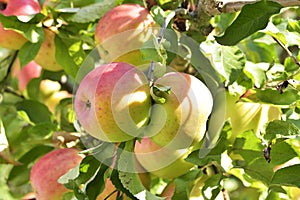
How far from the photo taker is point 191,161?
104 cm

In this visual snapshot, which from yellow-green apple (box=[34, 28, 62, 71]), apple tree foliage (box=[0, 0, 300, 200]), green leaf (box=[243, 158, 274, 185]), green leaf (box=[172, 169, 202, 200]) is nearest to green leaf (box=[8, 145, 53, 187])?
apple tree foliage (box=[0, 0, 300, 200])

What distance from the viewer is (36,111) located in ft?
5.17

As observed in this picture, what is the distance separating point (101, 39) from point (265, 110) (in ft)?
1.09

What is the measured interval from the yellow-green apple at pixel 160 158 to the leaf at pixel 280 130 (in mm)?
142

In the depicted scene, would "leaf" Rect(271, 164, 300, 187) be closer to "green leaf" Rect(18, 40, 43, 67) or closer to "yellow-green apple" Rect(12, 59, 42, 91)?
"green leaf" Rect(18, 40, 43, 67)

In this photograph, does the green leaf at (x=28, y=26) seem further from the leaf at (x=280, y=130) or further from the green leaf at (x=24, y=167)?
the leaf at (x=280, y=130)

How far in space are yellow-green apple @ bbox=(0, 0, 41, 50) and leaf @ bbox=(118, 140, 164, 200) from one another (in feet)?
1.38

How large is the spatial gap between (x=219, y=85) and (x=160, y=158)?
6.5 inches

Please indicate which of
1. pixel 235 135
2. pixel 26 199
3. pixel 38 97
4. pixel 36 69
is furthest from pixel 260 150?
pixel 36 69

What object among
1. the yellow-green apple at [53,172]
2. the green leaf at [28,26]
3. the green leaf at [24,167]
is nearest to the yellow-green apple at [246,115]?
the yellow-green apple at [53,172]

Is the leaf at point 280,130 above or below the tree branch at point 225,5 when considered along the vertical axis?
below

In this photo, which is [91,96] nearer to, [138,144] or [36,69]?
[138,144]

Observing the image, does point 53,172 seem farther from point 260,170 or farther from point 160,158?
point 260,170

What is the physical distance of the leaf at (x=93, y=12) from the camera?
50.9 inches
